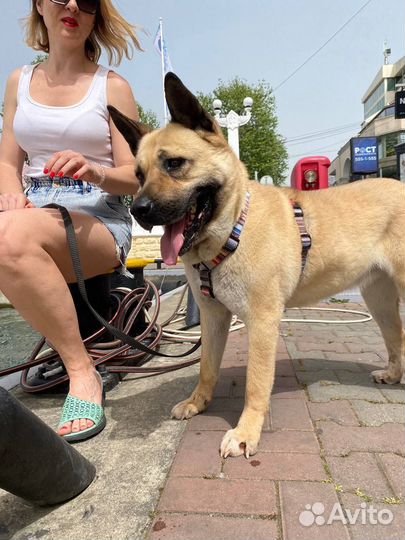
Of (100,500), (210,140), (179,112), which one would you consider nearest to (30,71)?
(179,112)

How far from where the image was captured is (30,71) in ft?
9.41

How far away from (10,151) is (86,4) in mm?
1046

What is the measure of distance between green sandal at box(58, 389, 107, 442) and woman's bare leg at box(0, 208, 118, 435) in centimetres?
3

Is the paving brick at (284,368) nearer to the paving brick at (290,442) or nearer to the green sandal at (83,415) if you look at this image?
the paving brick at (290,442)

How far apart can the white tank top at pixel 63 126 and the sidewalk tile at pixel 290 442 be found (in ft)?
6.46

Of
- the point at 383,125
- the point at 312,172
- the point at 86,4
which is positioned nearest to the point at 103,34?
the point at 86,4

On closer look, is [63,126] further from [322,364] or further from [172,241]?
[322,364]

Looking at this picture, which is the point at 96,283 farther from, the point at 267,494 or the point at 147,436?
the point at 267,494

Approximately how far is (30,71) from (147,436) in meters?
2.47

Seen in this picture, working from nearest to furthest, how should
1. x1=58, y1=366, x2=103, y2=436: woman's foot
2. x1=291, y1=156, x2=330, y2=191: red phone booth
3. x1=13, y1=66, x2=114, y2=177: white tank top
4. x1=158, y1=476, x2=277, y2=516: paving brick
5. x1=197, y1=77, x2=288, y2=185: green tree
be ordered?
x1=158, y1=476, x2=277, y2=516: paving brick → x1=58, y1=366, x2=103, y2=436: woman's foot → x1=13, y1=66, x2=114, y2=177: white tank top → x1=291, y1=156, x2=330, y2=191: red phone booth → x1=197, y1=77, x2=288, y2=185: green tree

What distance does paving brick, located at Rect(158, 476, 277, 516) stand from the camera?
1532 mm

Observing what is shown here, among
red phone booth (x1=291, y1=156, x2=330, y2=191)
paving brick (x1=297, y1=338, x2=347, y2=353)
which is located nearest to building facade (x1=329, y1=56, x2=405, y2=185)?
red phone booth (x1=291, y1=156, x2=330, y2=191)

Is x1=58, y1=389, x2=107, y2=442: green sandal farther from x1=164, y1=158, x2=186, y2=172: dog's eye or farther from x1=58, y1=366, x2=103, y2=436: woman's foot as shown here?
x1=164, y1=158, x2=186, y2=172: dog's eye

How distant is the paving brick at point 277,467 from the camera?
68.6 inches
